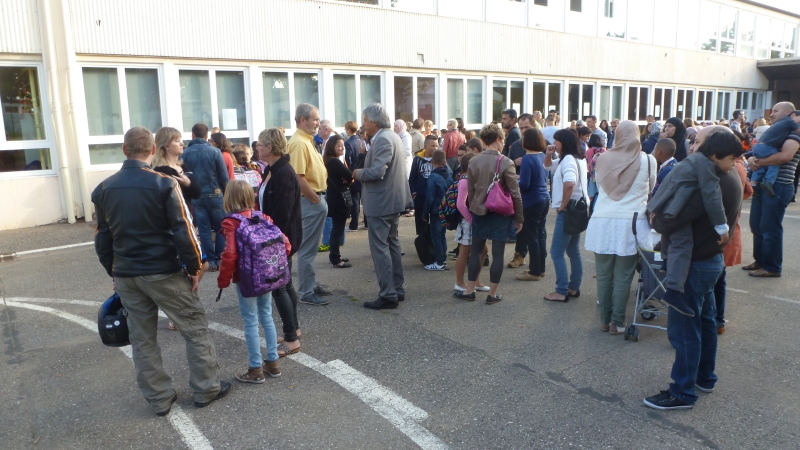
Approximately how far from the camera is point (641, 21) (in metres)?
21.6

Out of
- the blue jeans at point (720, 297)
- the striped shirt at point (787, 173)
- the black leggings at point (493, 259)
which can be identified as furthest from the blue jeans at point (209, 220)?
the striped shirt at point (787, 173)

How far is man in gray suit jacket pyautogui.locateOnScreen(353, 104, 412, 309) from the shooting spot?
5703 millimetres

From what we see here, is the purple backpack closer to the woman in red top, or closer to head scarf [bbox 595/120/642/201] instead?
head scarf [bbox 595/120/642/201]

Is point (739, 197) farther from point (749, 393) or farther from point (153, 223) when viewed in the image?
point (153, 223)

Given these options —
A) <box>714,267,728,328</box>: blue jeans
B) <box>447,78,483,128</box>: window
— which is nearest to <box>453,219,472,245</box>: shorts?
<box>714,267,728,328</box>: blue jeans

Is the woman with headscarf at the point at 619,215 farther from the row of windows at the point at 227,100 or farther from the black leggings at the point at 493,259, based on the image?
the row of windows at the point at 227,100

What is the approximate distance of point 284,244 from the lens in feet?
14.0

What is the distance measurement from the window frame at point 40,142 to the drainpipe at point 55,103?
6.2 inches

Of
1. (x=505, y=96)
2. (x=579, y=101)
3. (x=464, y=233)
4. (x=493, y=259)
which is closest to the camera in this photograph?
(x=493, y=259)

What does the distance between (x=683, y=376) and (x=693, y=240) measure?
895 millimetres

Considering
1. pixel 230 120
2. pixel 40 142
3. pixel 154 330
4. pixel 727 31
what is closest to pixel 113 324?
pixel 154 330

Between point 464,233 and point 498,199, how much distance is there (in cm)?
77

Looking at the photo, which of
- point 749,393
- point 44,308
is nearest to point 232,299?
point 44,308

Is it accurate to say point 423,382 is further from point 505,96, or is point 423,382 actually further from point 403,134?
point 505,96
